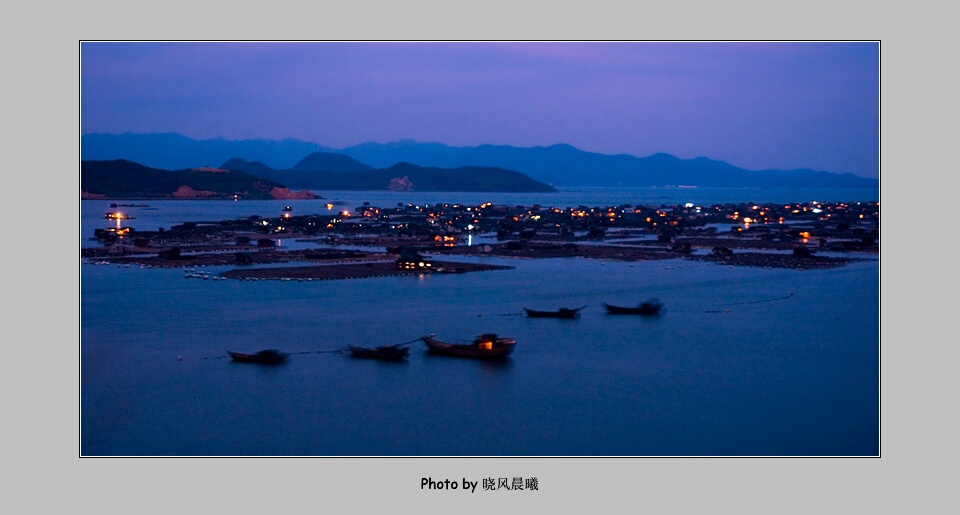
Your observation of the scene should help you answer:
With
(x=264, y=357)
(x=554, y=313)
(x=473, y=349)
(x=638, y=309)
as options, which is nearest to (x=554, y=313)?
(x=554, y=313)

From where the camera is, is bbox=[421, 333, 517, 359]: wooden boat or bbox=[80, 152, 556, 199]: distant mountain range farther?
bbox=[80, 152, 556, 199]: distant mountain range

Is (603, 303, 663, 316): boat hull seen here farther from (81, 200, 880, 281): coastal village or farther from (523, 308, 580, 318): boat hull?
(81, 200, 880, 281): coastal village

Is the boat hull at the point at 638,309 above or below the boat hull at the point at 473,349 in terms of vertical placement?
above

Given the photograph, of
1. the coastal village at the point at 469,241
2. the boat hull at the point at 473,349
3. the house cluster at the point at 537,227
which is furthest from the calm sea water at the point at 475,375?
the house cluster at the point at 537,227

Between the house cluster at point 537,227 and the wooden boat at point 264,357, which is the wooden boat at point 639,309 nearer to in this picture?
the wooden boat at point 264,357

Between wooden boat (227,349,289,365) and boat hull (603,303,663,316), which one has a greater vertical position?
boat hull (603,303,663,316)

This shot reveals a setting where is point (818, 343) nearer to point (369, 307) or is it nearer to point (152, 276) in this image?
point (369, 307)

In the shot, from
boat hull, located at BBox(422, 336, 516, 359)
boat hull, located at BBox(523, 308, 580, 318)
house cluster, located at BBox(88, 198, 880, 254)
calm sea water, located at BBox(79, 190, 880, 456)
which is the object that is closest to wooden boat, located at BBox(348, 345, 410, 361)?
calm sea water, located at BBox(79, 190, 880, 456)
